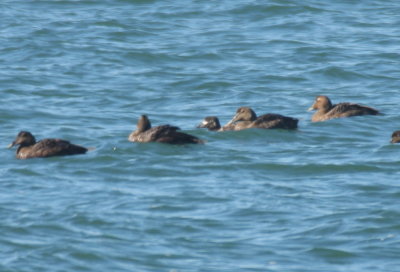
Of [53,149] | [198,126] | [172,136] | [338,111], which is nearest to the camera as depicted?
[53,149]

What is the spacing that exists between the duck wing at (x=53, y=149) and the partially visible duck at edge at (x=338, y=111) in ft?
15.1

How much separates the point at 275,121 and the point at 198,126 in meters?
1.22

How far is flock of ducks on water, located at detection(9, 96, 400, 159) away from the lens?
17.4 meters

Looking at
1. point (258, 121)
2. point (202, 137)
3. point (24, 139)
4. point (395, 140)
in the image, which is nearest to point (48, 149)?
point (24, 139)

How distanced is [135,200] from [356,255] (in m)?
3.06

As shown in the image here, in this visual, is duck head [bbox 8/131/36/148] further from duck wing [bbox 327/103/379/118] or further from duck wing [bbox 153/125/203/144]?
duck wing [bbox 327/103/379/118]

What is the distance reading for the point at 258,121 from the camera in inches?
757

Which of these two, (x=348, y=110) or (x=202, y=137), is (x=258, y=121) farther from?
(x=348, y=110)

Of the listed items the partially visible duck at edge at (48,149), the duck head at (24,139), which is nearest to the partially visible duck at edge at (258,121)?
the partially visible duck at edge at (48,149)

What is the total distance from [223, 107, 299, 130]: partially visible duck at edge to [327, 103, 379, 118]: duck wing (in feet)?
3.94

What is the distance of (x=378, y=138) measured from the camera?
18969 mm

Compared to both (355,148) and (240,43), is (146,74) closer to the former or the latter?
(240,43)

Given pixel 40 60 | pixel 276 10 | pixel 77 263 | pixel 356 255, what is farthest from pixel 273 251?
pixel 276 10

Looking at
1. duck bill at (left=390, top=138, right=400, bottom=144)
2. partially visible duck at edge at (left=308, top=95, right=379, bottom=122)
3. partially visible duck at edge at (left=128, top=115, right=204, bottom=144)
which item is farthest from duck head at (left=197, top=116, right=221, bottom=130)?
duck bill at (left=390, top=138, right=400, bottom=144)
